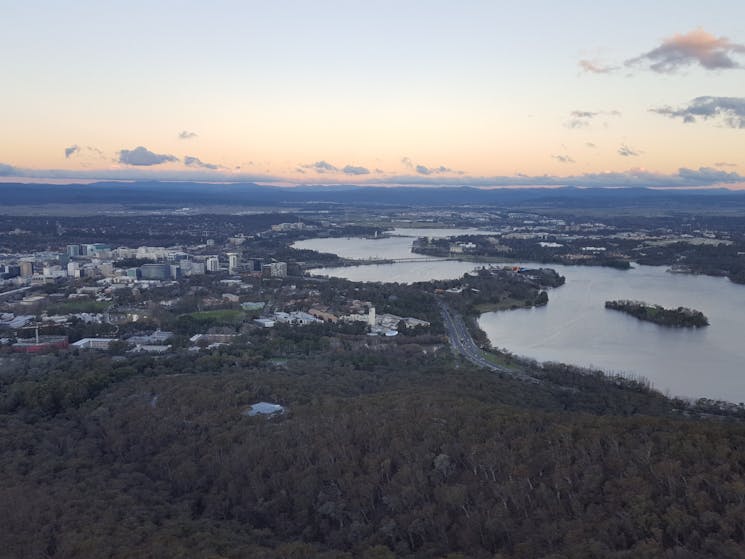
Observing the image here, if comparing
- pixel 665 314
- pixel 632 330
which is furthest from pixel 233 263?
pixel 665 314

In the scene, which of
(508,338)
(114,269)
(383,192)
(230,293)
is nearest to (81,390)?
(508,338)

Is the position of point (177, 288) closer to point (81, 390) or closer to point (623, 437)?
point (81, 390)

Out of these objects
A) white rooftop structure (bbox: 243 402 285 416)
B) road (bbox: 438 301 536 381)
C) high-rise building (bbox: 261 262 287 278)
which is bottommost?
road (bbox: 438 301 536 381)

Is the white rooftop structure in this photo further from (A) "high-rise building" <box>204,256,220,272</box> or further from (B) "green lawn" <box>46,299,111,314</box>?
(A) "high-rise building" <box>204,256,220,272</box>

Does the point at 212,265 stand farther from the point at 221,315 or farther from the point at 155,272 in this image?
the point at 221,315

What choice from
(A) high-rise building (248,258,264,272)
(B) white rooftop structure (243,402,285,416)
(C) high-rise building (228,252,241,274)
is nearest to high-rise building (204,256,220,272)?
(C) high-rise building (228,252,241,274)

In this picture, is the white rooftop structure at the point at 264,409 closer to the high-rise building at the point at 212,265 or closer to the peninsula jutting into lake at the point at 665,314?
the peninsula jutting into lake at the point at 665,314
